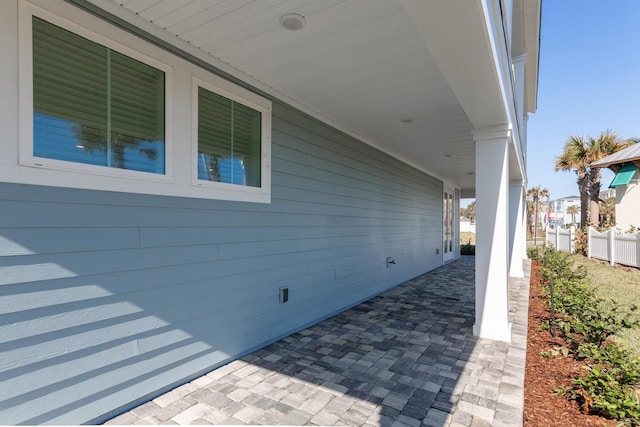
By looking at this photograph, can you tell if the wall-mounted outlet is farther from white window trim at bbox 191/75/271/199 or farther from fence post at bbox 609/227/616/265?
fence post at bbox 609/227/616/265

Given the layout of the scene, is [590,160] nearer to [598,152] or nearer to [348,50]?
[598,152]

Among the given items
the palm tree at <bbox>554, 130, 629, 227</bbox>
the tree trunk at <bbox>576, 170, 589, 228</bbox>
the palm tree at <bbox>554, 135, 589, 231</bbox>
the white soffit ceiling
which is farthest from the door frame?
the tree trunk at <bbox>576, 170, 589, 228</bbox>

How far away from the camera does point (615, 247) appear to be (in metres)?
8.82

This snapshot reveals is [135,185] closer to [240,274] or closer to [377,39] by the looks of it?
[240,274]

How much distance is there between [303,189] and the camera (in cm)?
382

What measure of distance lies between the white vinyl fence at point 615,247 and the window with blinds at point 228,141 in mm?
9719

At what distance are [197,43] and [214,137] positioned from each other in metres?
0.73

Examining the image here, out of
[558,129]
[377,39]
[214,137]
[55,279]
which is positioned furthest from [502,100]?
[558,129]

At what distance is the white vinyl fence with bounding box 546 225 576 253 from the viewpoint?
38.0 feet

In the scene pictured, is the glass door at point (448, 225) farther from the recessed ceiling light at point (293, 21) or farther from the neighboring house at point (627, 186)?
the recessed ceiling light at point (293, 21)

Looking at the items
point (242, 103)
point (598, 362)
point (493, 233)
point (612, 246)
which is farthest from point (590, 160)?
point (242, 103)

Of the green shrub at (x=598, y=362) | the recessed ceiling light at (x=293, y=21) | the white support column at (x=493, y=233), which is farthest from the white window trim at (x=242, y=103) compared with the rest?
the green shrub at (x=598, y=362)

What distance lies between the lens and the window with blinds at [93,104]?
1813mm

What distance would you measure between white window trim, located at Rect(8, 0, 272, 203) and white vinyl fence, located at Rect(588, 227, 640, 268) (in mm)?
9776
